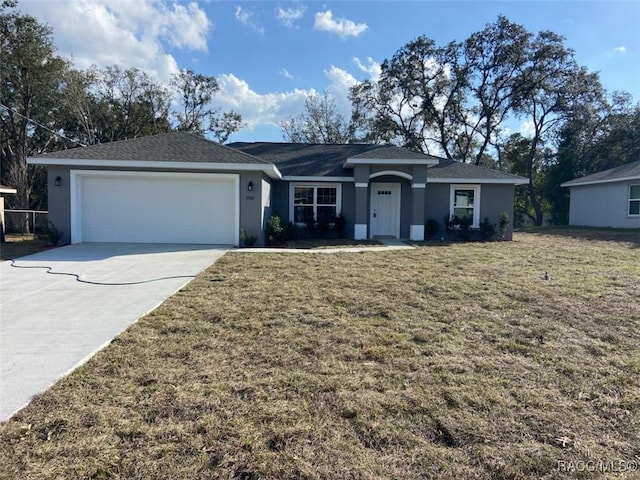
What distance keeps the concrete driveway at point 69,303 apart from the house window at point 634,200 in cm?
2109

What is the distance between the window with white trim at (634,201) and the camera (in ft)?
64.2

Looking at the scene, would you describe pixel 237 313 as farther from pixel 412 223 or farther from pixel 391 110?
pixel 391 110

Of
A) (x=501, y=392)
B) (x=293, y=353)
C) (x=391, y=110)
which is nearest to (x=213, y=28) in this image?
(x=293, y=353)

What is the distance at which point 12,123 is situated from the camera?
71.9ft

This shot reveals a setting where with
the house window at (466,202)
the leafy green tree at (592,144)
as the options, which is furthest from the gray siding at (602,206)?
the house window at (466,202)

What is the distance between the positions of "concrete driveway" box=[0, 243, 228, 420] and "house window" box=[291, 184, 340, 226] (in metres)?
5.45

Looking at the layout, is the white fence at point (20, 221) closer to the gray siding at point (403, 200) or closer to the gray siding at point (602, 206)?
the gray siding at point (403, 200)

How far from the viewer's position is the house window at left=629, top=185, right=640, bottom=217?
19.6 meters

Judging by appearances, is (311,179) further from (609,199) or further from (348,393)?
(609,199)

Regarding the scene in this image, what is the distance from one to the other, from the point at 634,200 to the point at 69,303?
24.5 m

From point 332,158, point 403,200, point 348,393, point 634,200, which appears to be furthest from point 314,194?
point 634,200

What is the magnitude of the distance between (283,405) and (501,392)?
5.90 feet

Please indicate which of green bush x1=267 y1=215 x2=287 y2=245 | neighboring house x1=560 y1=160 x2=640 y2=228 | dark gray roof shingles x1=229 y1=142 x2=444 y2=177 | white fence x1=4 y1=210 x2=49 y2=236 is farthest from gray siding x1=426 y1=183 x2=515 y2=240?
white fence x1=4 y1=210 x2=49 y2=236

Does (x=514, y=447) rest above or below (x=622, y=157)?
below
